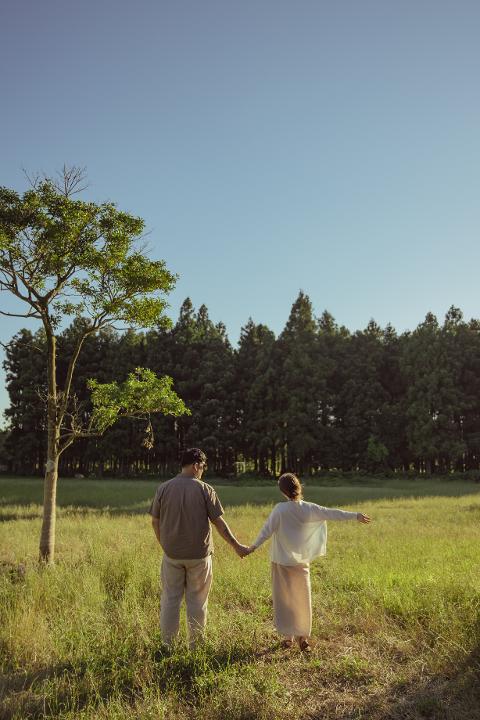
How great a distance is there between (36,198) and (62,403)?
14.0 ft

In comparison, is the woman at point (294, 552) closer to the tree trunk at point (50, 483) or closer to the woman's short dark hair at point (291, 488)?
the woman's short dark hair at point (291, 488)

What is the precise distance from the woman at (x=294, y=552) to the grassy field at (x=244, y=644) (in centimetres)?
35

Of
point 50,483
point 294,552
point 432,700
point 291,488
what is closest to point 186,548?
point 294,552

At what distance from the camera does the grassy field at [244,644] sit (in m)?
4.68

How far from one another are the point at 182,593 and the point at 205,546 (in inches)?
24.6

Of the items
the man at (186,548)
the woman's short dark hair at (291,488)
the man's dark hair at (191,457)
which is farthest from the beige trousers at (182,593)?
the woman's short dark hair at (291,488)

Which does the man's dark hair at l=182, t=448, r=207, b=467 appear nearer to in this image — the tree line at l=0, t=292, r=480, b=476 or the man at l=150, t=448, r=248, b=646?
the man at l=150, t=448, r=248, b=646

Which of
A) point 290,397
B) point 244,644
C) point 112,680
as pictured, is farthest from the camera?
point 290,397

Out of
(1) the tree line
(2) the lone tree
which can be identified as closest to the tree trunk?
(2) the lone tree

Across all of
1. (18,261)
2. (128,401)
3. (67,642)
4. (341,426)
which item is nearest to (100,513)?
(128,401)

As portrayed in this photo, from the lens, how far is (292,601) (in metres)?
6.20

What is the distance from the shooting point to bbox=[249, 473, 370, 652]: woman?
6.15 meters

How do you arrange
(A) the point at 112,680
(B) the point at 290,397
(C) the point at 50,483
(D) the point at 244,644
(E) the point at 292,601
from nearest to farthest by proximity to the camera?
(A) the point at 112,680, (D) the point at 244,644, (E) the point at 292,601, (C) the point at 50,483, (B) the point at 290,397

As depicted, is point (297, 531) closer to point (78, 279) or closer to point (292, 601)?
point (292, 601)
